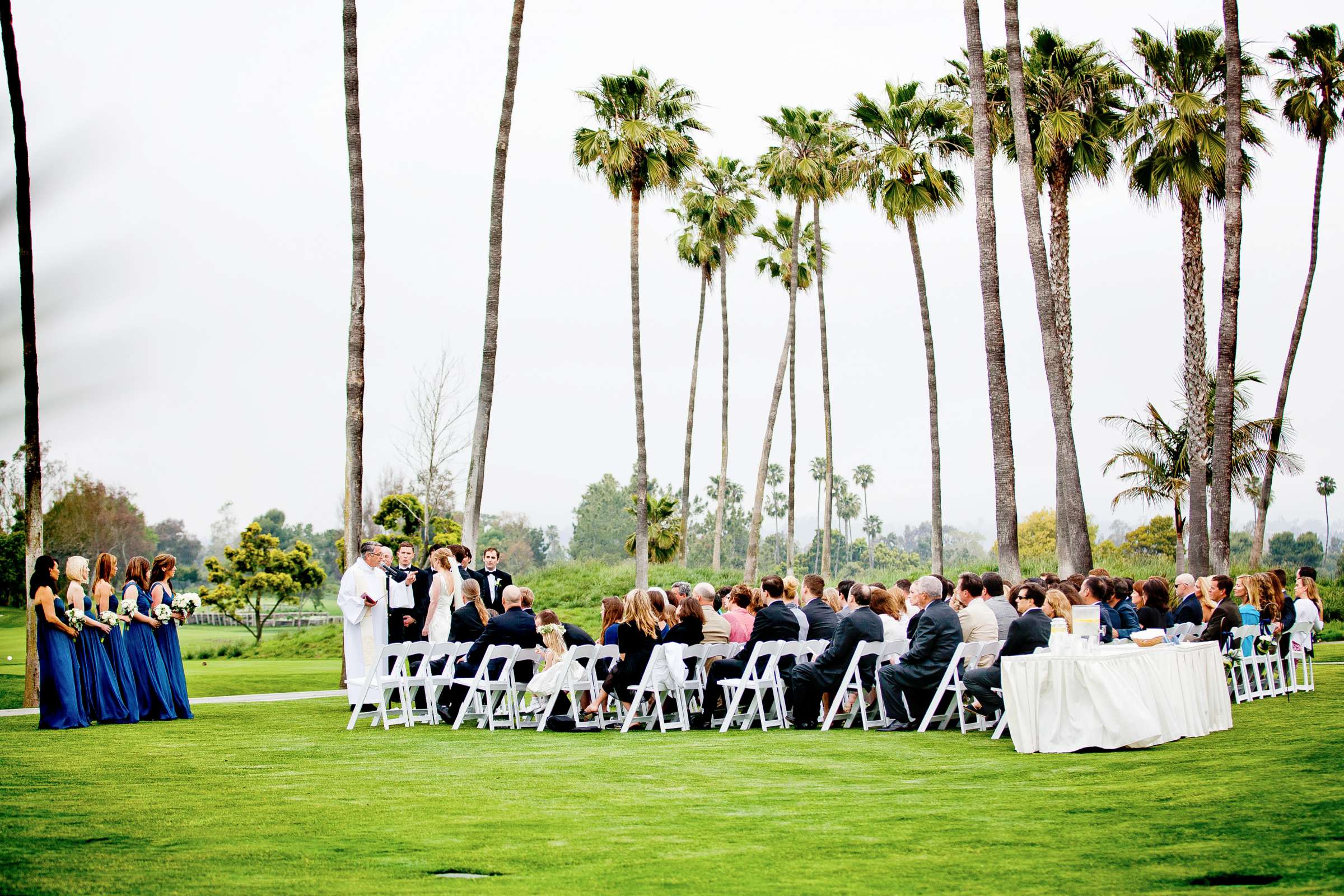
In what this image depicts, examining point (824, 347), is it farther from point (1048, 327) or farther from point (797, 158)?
point (1048, 327)

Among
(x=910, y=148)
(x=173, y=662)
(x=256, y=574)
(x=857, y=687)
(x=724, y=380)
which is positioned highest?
(x=910, y=148)

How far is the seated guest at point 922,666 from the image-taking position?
416 inches

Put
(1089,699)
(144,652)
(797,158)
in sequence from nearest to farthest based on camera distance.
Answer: (1089,699)
(144,652)
(797,158)

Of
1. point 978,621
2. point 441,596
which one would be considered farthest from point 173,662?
point 978,621

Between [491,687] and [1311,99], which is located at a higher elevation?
[1311,99]

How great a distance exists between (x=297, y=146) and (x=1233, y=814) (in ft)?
138

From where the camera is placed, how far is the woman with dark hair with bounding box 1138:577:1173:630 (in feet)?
40.9

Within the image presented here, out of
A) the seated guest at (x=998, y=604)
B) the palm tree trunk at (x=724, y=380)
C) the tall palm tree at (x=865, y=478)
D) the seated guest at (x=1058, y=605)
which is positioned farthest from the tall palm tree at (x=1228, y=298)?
the tall palm tree at (x=865, y=478)

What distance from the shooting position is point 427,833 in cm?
596

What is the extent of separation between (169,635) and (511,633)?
160 inches

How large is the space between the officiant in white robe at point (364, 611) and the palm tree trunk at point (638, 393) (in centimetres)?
1565

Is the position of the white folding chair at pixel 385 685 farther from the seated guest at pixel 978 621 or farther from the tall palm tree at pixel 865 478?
the tall palm tree at pixel 865 478

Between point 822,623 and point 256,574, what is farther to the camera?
point 256,574

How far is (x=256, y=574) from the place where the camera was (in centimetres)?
4497
